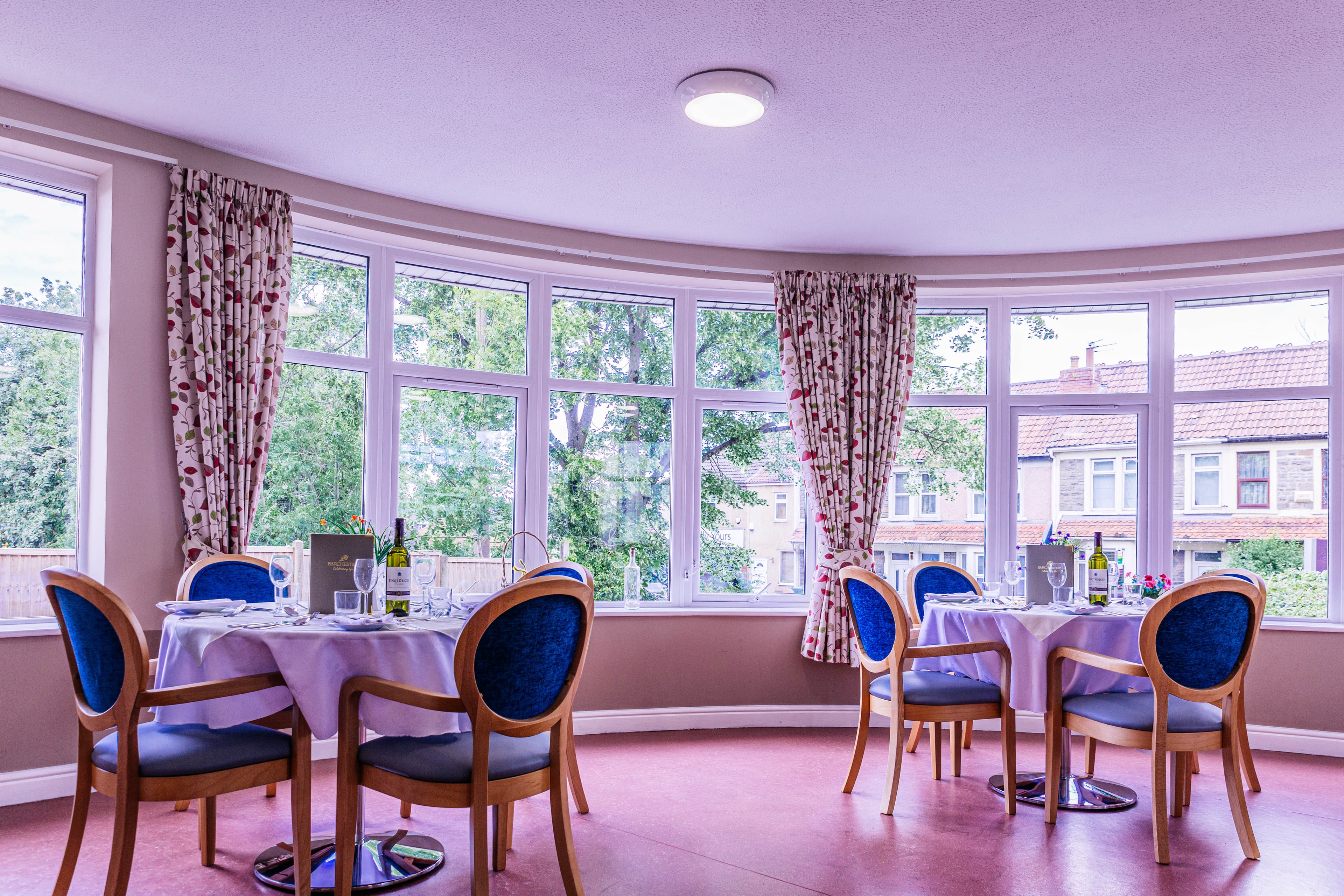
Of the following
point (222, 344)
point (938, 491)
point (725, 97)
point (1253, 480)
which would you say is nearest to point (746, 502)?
point (938, 491)

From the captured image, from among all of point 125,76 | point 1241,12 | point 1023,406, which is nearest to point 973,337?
point 1023,406

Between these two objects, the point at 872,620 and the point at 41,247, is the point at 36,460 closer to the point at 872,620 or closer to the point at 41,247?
the point at 41,247

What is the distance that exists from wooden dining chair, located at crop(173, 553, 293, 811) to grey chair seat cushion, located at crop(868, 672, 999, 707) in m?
2.66

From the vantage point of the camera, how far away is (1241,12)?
292 centimetres

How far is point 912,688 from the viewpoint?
3826 millimetres

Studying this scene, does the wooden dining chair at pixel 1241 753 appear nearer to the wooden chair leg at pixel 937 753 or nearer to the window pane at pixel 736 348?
the wooden chair leg at pixel 937 753

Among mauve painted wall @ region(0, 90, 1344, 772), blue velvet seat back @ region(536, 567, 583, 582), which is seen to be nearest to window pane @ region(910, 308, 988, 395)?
blue velvet seat back @ region(536, 567, 583, 582)

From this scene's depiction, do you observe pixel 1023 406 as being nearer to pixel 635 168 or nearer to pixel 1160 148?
pixel 1160 148

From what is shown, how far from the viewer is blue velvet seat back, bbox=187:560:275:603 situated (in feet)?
12.1

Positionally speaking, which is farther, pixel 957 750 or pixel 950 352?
pixel 950 352

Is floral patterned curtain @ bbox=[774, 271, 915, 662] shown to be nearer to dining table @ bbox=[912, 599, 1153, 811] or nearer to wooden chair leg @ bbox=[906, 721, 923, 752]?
wooden chair leg @ bbox=[906, 721, 923, 752]

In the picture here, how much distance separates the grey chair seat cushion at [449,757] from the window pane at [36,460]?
225cm

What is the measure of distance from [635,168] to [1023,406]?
2.98 meters

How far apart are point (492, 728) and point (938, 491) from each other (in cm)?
403
